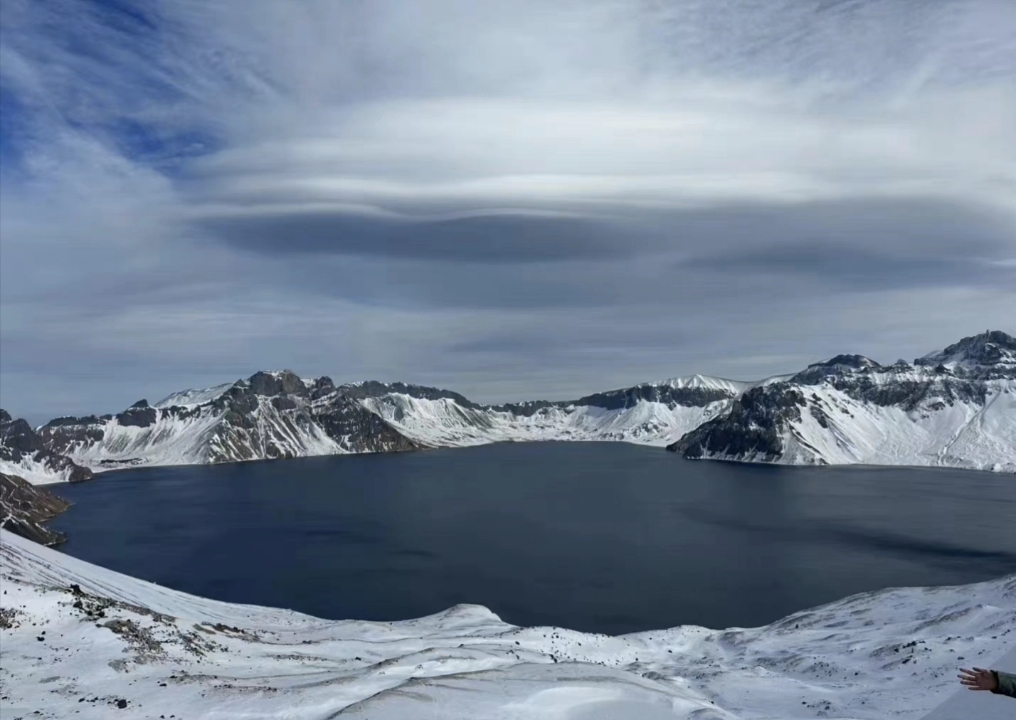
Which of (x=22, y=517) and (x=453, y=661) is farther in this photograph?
(x=22, y=517)

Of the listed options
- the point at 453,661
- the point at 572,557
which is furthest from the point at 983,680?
the point at 572,557

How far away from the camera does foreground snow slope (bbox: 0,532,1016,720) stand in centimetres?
3772

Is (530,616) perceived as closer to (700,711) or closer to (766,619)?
(766,619)

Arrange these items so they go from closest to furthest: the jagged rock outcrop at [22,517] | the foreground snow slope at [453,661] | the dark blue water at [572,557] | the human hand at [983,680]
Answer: the human hand at [983,680], the foreground snow slope at [453,661], the dark blue water at [572,557], the jagged rock outcrop at [22,517]

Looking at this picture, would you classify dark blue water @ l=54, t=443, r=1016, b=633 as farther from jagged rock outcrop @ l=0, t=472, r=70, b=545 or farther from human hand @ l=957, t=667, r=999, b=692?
human hand @ l=957, t=667, r=999, b=692

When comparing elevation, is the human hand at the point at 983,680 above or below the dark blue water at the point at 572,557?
above

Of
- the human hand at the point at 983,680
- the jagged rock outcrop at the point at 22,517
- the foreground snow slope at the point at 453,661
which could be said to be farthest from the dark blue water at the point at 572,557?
the human hand at the point at 983,680

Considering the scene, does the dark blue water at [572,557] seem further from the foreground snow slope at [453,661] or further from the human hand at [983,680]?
the human hand at [983,680]

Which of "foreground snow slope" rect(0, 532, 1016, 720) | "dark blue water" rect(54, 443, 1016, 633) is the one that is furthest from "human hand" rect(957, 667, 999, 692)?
"dark blue water" rect(54, 443, 1016, 633)

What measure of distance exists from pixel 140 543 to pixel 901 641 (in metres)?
149

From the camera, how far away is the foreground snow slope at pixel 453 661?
37.7 m

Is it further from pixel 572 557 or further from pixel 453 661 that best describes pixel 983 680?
pixel 572 557

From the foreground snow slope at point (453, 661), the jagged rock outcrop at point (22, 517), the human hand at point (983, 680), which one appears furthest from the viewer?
the jagged rock outcrop at point (22, 517)

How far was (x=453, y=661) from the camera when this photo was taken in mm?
52562
